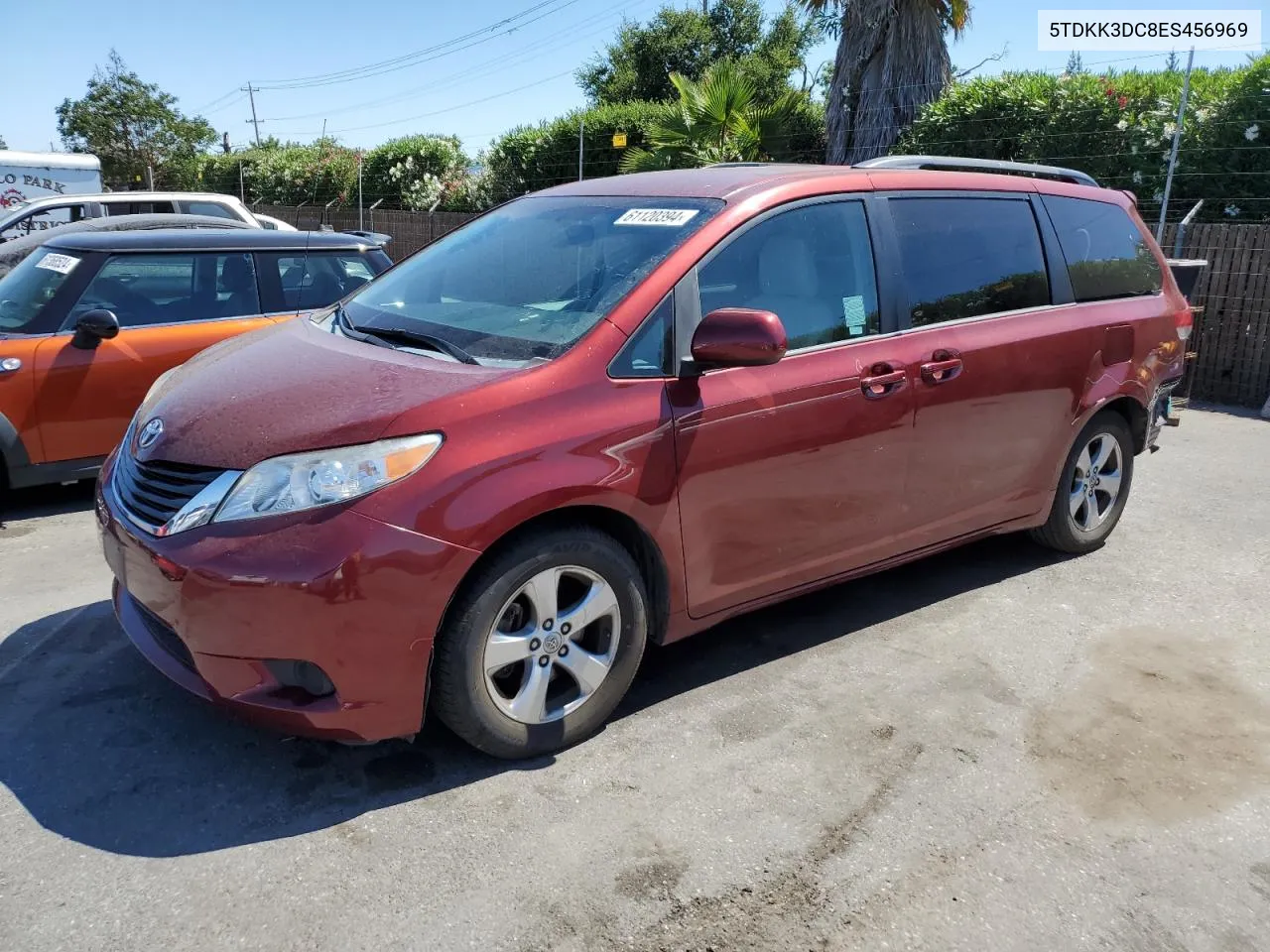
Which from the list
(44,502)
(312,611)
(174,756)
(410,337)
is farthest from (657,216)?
(44,502)

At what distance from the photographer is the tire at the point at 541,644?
2.88m

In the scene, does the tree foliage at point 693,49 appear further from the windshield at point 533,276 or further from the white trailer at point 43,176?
the windshield at point 533,276

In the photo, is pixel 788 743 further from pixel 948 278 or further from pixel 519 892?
pixel 948 278

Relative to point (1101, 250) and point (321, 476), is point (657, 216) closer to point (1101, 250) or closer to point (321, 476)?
point (321, 476)

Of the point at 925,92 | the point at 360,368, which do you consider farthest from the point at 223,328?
the point at 925,92

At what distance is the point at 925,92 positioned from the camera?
13.1 meters

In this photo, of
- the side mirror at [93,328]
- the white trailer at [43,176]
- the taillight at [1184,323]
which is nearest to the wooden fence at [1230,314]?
the taillight at [1184,323]

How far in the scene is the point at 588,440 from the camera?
3.03 m

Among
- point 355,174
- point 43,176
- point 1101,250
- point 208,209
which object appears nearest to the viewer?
point 1101,250

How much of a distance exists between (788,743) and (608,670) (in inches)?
25.7

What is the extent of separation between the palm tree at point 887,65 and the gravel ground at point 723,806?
1042cm

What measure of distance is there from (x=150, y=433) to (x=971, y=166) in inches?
146

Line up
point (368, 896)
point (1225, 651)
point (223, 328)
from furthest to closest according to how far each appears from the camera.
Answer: point (223, 328)
point (1225, 651)
point (368, 896)

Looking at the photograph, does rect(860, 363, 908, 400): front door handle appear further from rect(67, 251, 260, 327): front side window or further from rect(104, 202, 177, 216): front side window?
rect(104, 202, 177, 216): front side window
